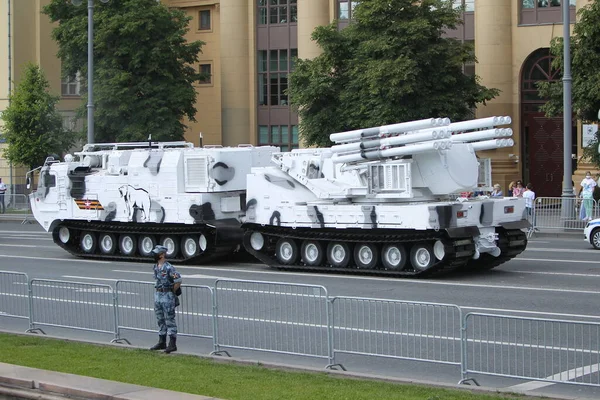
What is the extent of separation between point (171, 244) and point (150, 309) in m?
11.7

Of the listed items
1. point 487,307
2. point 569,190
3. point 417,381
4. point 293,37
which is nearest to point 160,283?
point 417,381

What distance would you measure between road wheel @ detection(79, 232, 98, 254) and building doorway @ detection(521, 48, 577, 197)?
72.0 feet

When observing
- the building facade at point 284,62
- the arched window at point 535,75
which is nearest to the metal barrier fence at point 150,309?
the building facade at point 284,62

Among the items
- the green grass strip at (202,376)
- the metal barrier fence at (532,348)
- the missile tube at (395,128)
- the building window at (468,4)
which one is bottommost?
the green grass strip at (202,376)

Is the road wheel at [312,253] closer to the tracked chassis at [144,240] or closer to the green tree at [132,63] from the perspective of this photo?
the tracked chassis at [144,240]

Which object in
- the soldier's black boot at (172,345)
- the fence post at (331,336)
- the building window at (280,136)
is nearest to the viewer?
the fence post at (331,336)

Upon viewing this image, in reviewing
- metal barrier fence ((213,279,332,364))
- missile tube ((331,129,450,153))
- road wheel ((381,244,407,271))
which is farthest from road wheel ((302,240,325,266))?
metal barrier fence ((213,279,332,364))

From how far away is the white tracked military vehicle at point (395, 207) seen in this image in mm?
21281

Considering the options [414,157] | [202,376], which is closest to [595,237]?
[414,157]

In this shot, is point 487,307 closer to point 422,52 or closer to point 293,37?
point 422,52

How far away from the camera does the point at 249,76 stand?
173 ft

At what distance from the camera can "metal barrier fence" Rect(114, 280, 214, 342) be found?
13.7 metres

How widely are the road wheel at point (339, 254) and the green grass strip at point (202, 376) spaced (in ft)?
31.4

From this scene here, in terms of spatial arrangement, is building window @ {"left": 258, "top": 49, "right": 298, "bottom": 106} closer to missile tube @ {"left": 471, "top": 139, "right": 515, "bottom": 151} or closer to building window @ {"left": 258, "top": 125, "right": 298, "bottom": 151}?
building window @ {"left": 258, "top": 125, "right": 298, "bottom": 151}
